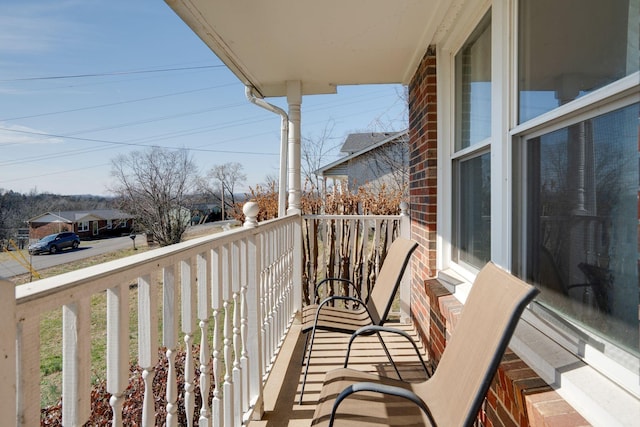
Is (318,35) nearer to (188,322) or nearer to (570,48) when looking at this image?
(570,48)

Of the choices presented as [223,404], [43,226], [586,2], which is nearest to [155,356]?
[223,404]

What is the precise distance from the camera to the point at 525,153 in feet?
5.35

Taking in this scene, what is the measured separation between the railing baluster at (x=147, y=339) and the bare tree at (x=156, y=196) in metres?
7.41

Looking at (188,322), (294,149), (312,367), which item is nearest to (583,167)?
(188,322)

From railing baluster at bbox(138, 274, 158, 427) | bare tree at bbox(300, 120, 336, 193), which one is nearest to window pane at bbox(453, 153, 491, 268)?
railing baluster at bbox(138, 274, 158, 427)

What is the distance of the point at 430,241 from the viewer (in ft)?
9.64

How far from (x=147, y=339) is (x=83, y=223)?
4.82m

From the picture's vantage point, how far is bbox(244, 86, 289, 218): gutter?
4177 mm

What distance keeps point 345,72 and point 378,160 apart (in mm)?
10807

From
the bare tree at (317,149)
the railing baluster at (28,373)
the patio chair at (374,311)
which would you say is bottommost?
the patio chair at (374,311)

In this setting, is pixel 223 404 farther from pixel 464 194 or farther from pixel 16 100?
pixel 16 100

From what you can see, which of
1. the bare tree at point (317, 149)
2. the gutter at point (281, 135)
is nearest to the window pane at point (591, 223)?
the gutter at point (281, 135)

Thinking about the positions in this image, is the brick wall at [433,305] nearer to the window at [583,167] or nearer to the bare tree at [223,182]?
the window at [583,167]

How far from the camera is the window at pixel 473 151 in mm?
2091
